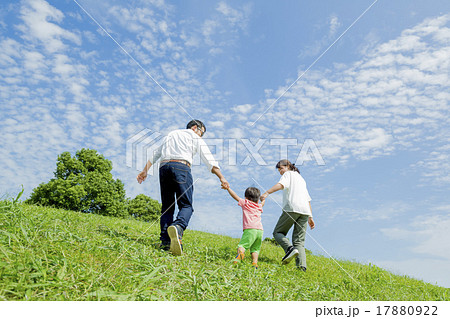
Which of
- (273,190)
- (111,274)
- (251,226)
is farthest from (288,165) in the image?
(111,274)

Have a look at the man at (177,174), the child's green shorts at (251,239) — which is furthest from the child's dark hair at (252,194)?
the man at (177,174)

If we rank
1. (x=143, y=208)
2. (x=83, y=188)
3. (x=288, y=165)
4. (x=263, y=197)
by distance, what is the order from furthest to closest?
1. (x=143, y=208)
2. (x=83, y=188)
3. (x=288, y=165)
4. (x=263, y=197)

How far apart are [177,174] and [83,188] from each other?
14731 millimetres

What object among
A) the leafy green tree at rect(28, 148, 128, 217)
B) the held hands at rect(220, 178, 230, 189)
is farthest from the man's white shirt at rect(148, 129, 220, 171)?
the leafy green tree at rect(28, 148, 128, 217)

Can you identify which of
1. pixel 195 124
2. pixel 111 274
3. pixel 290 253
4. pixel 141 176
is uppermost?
pixel 195 124

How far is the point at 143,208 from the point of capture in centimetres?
2223

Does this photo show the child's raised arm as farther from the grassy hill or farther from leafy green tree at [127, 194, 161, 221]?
leafy green tree at [127, 194, 161, 221]

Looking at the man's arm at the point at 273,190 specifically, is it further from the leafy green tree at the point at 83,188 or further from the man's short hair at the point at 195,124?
the leafy green tree at the point at 83,188

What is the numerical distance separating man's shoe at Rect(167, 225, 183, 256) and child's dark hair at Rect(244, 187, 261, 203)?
2.21m

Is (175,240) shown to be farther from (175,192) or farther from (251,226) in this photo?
(251,226)

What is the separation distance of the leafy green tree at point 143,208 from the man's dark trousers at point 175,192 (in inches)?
663

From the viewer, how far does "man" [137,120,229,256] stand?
5.54 m
